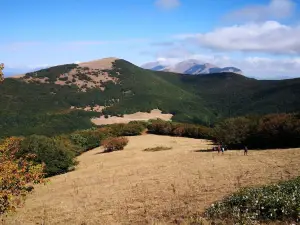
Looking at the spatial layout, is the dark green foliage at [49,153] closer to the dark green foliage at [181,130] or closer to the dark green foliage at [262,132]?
the dark green foliage at [262,132]

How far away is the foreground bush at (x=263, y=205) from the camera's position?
13.1 meters

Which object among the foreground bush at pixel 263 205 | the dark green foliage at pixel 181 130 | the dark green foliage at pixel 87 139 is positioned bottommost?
the dark green foliage at pixel 87 139

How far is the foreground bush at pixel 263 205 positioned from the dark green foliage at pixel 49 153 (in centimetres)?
4132

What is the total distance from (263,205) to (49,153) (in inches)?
1746

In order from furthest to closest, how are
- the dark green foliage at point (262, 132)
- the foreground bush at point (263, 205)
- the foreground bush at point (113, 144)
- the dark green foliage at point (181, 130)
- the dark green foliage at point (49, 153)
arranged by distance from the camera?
the dark green foliage at point (181, 130) < the foreground bush at point (113, 144) < the dark green foliage at point (49, 153) < the dark green foliage at point (262, 132) < the foreground bush at point (263, 205)

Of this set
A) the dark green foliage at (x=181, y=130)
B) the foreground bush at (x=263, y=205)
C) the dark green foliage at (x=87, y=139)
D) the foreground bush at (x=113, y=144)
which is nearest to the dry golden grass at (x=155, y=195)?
the foreground bush at (x=263, y=205)

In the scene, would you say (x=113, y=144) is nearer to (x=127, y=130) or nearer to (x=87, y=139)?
(x=87, y=139)

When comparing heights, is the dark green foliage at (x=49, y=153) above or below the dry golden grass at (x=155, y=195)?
below

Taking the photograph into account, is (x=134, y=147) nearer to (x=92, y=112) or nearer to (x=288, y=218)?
(x=288, y=218)

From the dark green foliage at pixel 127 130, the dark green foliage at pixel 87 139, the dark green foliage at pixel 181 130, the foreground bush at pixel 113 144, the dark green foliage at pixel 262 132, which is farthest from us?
the dark green foliage at pixel 127 130

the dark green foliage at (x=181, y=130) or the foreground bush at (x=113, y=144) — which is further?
the dark green foliage at (x=181, y=130)

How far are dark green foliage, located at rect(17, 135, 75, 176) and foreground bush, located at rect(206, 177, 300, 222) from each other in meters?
41.3

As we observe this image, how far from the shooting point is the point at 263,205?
1414 centimetres

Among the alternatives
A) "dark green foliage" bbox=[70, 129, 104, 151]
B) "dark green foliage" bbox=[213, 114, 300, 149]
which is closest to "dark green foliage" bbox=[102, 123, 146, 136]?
"dark green foliage" bbox=[70, 129, 104, 151]
